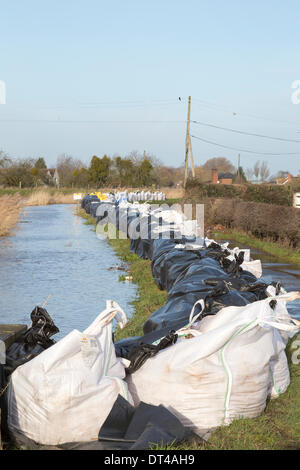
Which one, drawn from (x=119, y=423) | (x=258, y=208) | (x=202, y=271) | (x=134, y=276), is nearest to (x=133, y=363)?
(x=119, y=423)

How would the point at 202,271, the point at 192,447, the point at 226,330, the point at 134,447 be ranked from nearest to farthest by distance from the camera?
the point at 134,447
the point at 192,447
the point at 226,330
the point at 202,271

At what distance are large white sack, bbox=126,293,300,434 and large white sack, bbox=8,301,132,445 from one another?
13.0 inches

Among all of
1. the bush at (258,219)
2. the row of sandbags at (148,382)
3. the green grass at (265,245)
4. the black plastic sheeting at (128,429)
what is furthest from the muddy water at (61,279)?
the bush at (258,219)

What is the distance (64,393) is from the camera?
339 cm

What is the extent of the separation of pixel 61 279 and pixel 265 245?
23.2 feet

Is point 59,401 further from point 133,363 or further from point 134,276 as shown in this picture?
point 134,276

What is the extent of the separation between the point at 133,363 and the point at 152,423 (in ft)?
2.16

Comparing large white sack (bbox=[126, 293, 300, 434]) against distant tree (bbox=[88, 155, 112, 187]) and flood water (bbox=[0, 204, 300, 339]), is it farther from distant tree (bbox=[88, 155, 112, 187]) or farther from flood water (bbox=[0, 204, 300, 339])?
distant tree (bbox=[88, 155, 112, 187])

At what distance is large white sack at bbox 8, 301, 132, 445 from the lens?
3402mm

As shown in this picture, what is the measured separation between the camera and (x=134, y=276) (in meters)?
11.1

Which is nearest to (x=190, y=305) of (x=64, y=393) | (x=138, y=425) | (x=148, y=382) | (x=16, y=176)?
(x=148, y=382)

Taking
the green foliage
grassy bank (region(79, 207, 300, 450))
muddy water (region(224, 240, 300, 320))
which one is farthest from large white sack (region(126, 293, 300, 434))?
the green foliage

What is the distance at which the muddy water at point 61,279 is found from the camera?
7.96m
